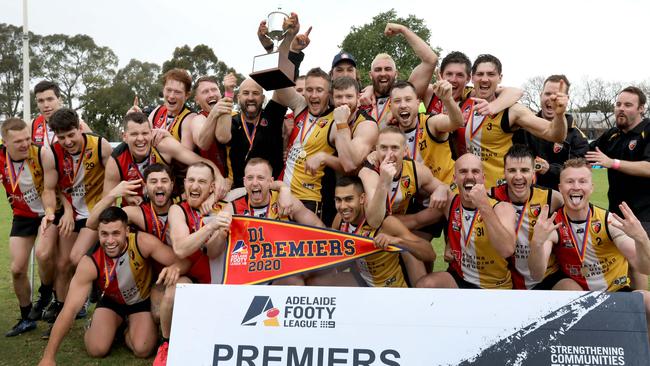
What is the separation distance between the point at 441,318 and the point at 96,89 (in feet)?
188

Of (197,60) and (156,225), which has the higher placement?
(197,60)

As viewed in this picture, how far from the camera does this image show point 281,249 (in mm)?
4336

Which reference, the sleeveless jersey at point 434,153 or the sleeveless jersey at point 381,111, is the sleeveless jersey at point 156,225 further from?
the sleeveless jersey at point 434,153

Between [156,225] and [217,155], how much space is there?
1062mm

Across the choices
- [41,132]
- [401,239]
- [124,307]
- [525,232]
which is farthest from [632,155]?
[41,132]

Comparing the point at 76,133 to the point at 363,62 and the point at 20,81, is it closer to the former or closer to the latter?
the point at 363,62

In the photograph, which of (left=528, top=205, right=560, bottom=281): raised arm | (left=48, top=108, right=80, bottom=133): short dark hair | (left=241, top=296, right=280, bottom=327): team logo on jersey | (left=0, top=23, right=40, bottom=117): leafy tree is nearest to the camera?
(left=241, top=296, right=280, bottom=327): team logo on jersey

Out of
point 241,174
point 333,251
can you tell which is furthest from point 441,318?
point 241,174

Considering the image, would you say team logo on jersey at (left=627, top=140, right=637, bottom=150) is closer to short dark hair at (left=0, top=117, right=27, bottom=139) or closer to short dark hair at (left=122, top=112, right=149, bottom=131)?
short dark hair at (left=122, top=112, right=149, bottom=131)

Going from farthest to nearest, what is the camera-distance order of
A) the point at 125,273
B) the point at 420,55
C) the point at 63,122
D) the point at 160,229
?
1. the point at 420,55
2. the point at 63,122
3. the point at 160,229
4. the point at 125,273

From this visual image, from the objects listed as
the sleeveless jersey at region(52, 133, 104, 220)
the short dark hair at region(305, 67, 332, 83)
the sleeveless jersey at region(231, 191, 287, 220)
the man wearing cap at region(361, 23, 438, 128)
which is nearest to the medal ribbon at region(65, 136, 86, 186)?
the sleeveless jersey at region(52, 133, 104, 220)

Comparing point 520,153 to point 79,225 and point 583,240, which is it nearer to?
point 583,240

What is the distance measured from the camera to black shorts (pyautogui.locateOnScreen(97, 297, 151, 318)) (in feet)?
16.7

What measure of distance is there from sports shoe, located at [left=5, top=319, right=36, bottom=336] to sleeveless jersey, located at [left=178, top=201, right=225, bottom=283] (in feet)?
6.75
